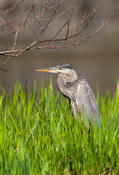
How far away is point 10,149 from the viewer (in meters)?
3.92

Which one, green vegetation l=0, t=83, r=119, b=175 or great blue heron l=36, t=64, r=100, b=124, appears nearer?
green vegetation l=0, t=83, r=119, b=175

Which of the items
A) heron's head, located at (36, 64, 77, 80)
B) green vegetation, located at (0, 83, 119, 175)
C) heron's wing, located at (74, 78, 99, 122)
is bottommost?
green vegetation, located at (0, 83, 119, 175)

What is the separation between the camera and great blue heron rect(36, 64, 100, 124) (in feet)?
16.4

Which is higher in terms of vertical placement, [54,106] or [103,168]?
[54,106]

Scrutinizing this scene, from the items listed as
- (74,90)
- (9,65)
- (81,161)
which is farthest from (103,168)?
(9,65)

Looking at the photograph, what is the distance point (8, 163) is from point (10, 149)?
0.62 feet

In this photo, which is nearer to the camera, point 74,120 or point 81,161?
point 81,161

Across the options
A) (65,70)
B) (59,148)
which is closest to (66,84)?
(65,70)

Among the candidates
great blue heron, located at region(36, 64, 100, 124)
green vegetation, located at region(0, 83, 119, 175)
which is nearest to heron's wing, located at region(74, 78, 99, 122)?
great blue heron, located at region(36, 64, 100, 124)

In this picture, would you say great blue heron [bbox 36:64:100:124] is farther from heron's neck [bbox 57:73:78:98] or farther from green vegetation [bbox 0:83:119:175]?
green vegetation [bbox 0:83:119:175]

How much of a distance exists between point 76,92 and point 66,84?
0.41ft

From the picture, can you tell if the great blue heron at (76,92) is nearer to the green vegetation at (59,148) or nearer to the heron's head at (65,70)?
the heron's head at (65,70)

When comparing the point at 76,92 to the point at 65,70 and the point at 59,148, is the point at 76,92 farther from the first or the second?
the point at 59,148

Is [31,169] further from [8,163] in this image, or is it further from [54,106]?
[54,106]
